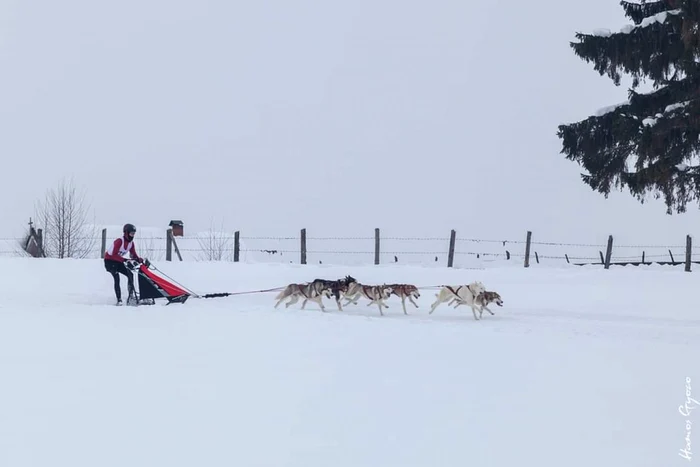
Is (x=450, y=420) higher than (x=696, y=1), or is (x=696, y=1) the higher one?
(x=696, y=1)

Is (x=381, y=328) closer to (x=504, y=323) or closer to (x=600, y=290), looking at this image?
(x=504, y=323)

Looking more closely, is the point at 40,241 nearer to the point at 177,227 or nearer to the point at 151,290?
the point at 151,290

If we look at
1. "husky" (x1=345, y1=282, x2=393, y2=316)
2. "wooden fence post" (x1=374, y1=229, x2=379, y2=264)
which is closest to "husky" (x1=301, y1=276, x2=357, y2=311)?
"husky" (x1=345, y1=282, x2=393, y2=316)

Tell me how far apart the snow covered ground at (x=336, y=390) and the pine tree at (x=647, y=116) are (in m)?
4.07

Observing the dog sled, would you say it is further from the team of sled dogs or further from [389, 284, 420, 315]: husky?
[389, 284, 420, 315]: husky

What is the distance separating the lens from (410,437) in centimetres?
409

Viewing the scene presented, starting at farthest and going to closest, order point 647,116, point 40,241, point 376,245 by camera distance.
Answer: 1. point 40,241
2. point 376,245
3. point 647,116

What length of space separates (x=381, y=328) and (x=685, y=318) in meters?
5.45

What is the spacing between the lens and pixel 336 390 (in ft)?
16.4

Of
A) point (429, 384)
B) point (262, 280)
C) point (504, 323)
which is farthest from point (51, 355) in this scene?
point (262, 280)

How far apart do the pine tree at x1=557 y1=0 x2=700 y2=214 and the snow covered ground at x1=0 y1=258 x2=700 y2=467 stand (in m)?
4.07

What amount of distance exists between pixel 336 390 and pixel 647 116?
33.0 ft

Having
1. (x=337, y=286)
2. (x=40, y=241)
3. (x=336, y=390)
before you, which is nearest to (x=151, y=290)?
(x=337, y=286)

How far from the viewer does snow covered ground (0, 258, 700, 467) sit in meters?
3.87
